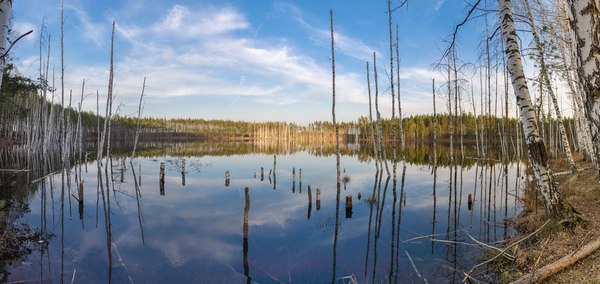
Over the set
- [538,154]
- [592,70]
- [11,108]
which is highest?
[11,108]

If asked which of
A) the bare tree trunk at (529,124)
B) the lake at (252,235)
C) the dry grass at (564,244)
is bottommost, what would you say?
the lake at (252,235)

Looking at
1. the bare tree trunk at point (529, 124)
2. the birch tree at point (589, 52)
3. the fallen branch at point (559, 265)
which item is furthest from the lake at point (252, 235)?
the birch tree at point (589, 52)

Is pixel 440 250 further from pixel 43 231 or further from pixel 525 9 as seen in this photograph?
pixel 43 231

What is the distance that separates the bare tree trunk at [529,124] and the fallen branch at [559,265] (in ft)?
5.22

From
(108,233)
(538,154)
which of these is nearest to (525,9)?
(538,154)

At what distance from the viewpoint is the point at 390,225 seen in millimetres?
13680

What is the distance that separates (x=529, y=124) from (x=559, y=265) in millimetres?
3334

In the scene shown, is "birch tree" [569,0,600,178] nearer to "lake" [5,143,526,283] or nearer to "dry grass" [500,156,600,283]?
"dry grass" [500,156,600,283]

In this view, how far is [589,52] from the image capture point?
3910 mm

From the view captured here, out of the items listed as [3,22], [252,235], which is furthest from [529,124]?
[252,235]

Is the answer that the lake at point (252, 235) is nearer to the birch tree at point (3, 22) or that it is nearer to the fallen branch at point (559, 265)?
the fallen branch at point (559, 265)

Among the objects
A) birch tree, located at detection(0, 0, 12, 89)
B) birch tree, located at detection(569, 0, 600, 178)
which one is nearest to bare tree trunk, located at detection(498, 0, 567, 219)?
birch tree, located at detection(569, 0, 600, 178)

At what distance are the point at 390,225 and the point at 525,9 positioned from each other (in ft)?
35.2

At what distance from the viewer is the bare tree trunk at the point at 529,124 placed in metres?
7.83
